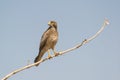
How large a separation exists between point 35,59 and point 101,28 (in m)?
4.81

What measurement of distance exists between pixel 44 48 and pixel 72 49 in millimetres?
5230

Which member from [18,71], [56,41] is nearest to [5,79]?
[18,71]

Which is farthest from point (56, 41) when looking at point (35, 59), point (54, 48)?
point (35, 59)

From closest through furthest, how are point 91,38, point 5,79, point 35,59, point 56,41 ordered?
point 5,79, point 91,38, point 35,59, point 56,41

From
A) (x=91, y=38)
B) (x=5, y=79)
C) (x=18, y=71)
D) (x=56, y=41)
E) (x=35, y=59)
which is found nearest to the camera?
(x=5, y=79)

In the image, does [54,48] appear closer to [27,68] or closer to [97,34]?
[97,34]

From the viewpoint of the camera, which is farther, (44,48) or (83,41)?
(44,48)

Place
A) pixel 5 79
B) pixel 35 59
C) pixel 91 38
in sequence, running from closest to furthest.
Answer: pixel 5 79 < pixel 91 38 < pixel 35 59

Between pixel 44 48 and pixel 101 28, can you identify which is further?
pixel 44 48

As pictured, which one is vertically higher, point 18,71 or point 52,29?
point 52,29

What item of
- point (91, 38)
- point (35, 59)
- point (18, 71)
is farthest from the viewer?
point (35, 59)

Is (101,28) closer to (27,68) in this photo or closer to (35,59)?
(27,68)

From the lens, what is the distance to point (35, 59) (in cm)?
1036

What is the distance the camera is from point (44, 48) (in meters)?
10.9
